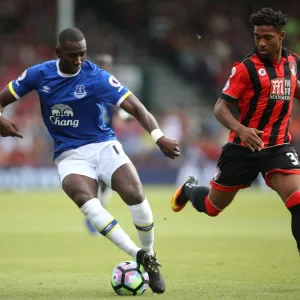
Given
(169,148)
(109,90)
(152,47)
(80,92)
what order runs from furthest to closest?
1. (152,47)
2. (80,92)
3. (109,90)
4. (169,148)

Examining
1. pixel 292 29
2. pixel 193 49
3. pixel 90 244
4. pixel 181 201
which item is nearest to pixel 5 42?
pixel 193 49

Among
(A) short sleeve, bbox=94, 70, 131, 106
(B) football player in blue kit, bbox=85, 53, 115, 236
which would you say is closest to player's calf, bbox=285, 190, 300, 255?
→ (A) short sleeve, bbox=94, 70, 131, 106

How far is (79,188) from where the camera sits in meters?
8.35

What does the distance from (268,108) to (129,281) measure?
214 cm

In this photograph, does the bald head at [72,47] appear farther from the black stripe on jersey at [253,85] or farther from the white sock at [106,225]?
the black stripe on jersey at [253,85]

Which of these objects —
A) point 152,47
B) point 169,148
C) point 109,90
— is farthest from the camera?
point 152,47

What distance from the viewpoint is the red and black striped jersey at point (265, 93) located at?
8602 millimetres

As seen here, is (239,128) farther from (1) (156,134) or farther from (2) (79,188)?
(2) (79,188)

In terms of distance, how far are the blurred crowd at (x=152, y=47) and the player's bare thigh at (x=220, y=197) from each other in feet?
53.1

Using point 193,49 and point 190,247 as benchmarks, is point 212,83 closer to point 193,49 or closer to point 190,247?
point 193,49

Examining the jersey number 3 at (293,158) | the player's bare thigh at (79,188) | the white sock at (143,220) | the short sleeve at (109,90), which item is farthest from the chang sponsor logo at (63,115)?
the jersey number 3 at (293,158)

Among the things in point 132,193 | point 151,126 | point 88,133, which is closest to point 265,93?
point 151,126

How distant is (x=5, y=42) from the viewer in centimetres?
2958

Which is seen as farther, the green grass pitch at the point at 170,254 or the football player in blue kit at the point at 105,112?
the football player in blue kit at the point at 105,112
